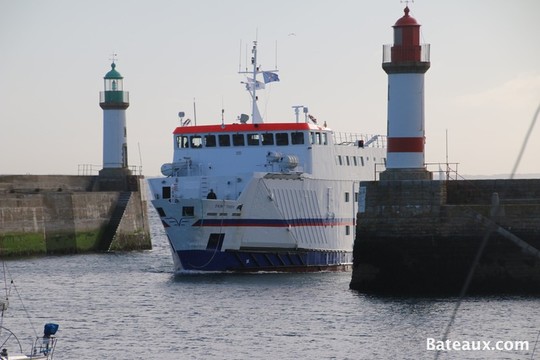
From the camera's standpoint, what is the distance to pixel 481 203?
4262cm

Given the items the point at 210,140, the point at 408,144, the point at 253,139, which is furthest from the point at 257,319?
the point at 210,140

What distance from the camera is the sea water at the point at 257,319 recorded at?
100 ft

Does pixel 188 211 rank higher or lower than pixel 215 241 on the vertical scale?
higher

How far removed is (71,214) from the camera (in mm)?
62906

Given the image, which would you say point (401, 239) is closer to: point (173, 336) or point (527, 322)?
point (527, 322)

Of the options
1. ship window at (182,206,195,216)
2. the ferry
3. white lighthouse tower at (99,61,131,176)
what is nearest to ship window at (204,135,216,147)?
the ferry

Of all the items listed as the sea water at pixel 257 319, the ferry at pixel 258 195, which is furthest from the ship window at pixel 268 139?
the sea water at pixel 257 319

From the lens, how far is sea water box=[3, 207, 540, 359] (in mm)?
30625

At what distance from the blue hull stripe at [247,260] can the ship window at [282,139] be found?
3983mm

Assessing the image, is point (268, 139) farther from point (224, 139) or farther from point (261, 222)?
point (261, 222)

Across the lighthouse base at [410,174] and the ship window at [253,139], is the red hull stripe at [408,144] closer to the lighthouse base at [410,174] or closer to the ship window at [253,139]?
the lighthouse base at [410,174]

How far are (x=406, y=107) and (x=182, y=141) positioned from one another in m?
12.1

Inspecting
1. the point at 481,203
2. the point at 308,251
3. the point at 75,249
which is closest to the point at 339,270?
the point at 308,251

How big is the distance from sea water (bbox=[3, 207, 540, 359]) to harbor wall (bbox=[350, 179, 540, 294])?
89 cm
